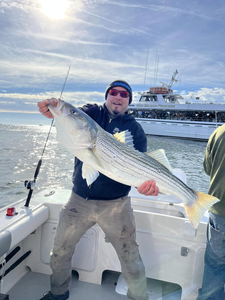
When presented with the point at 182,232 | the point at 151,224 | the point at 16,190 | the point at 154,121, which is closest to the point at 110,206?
the point at 151,224

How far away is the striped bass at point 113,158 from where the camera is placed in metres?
2.11

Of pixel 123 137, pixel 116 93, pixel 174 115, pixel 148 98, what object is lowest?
pixel 123 137

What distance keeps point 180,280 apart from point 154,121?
37.6 meters

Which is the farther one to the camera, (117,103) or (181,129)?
(181,129)

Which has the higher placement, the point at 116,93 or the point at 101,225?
the point at 116,93

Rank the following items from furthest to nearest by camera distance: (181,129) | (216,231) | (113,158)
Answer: (181,129), (216,231), (113,158)

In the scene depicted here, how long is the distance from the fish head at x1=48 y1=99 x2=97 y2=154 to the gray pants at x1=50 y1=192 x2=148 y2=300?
0.98 metres

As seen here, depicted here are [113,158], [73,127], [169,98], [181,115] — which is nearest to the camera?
[73,127]

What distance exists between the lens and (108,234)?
2.79m

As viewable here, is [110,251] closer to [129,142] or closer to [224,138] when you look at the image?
[129,142]

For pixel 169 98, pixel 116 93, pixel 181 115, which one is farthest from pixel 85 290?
pixel 169 98

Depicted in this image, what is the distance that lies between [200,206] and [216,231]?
32cm

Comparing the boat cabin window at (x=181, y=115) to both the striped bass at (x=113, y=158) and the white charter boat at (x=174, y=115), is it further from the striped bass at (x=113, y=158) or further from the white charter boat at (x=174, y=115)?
the striped bass at (x=113, y=158)

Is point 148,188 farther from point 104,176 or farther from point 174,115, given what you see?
point 174,115
